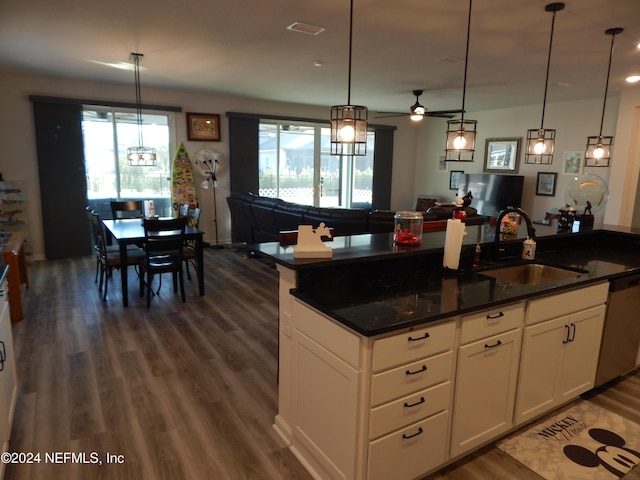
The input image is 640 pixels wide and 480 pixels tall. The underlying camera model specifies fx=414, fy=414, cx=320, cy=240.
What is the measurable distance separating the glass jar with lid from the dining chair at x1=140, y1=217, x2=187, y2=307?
2382 millimetres

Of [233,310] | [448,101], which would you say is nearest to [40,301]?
[233,310]

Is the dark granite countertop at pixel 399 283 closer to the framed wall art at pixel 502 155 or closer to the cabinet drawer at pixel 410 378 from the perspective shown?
the cabinet drawer at pixel 410 378

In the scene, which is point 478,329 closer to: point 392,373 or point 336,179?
point 392,373

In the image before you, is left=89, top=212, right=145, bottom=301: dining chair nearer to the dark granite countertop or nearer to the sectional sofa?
the sectional sofa

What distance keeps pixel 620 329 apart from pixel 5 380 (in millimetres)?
3620

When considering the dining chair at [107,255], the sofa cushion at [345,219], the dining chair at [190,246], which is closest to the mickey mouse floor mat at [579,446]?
the sofa cushion at [345,219]

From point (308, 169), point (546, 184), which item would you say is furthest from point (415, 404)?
point (308, 169)

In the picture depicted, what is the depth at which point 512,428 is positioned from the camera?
223 centimetres

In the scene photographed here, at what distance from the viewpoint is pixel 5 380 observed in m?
2.07

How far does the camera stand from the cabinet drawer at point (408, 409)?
166 cm

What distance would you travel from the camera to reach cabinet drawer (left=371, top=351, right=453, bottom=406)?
64.3 inches

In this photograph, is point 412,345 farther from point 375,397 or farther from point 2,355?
point 2,355

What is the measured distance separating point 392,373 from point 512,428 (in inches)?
41.8

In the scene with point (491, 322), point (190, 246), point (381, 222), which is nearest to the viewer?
point (491, 322)
